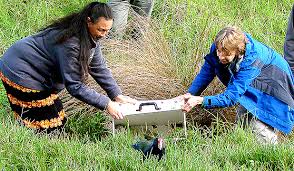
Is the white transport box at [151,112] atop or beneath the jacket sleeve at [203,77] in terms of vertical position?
beneath

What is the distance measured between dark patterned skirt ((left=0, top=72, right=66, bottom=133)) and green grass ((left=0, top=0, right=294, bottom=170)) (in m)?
0.13

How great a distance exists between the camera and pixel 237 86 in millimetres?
5000

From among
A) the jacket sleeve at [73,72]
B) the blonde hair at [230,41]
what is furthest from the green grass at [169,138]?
the blonde hair at [230,41]

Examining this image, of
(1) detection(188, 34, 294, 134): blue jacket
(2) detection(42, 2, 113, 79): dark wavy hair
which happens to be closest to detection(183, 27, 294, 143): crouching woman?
(1) detection(188, 34, 294, 134): blue jacket

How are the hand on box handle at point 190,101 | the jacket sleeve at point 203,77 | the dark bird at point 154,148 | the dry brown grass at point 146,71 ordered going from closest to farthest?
the dark bird at point 154,148
the hand on box handle at point 190,101
the jacket sleeve at point 203,77
the dry brown grass at point 146,71

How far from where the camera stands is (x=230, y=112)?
5891 mm

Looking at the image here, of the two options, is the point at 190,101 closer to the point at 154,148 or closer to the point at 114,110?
the point at 114,110

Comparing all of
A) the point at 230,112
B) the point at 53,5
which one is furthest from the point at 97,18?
the point at 53,5

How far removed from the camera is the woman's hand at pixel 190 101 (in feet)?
16.2

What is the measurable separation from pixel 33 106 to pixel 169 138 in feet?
3.72

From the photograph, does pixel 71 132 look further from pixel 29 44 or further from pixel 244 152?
pixel 244 152

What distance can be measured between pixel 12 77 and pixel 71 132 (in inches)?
32.7

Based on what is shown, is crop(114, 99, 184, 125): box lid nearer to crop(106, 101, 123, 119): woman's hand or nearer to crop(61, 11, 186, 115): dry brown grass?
crop(106, 101, 123, 119): woman's hand

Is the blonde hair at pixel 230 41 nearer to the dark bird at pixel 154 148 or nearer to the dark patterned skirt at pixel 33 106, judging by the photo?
the dark bird at pixel 154 148
